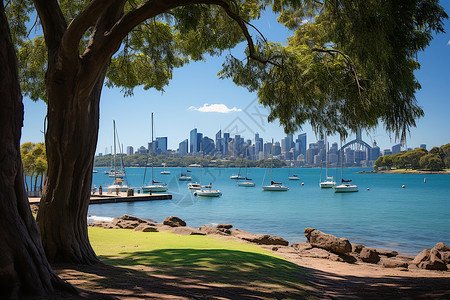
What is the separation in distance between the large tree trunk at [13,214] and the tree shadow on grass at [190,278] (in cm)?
62

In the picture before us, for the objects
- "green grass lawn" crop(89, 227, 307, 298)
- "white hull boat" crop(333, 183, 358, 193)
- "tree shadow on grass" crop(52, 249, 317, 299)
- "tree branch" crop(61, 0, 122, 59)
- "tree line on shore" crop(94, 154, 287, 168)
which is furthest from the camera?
"tree line on shore" crop(94, 154, 287, 168)

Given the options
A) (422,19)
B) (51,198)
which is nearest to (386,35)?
(422,19)

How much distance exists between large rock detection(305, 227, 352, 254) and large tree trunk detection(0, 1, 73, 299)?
38.4 ft

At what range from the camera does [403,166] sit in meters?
129

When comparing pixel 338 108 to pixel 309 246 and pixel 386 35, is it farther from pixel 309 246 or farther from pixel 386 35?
pixel 309 246

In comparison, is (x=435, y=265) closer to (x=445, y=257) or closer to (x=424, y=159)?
(x=445, y=257)

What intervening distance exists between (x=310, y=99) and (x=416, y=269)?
8826mm

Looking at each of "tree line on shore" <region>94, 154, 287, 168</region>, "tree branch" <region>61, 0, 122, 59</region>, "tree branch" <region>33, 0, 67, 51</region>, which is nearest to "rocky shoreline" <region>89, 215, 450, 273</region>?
"tree branch" <region>33, 0, 67, 51</region>

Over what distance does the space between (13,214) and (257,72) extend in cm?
559

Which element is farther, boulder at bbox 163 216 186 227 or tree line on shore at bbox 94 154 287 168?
tree line on shore at bbox 94 154 287 168

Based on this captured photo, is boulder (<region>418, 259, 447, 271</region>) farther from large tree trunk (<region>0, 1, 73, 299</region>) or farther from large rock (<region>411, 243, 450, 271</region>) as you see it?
large tree trunk (<region>0, 1, 73, 299</region>)

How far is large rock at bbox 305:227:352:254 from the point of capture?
1329 cm

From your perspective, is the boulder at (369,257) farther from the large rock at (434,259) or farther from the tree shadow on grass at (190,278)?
the tree shadow on grass at (190,278)

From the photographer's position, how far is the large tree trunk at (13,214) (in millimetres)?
3225
